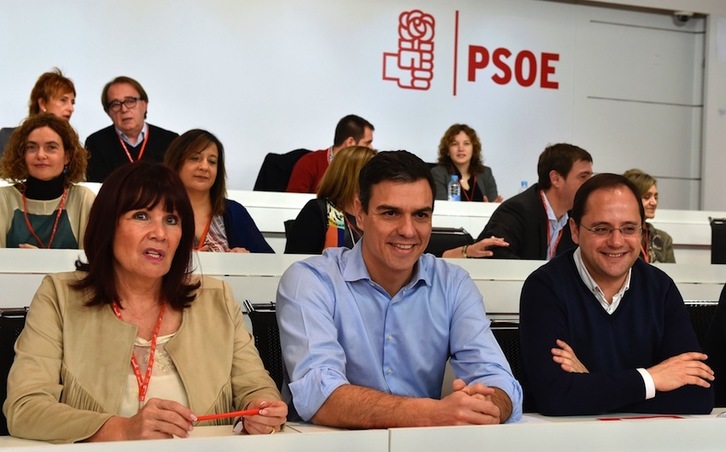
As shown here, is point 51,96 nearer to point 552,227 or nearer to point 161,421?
point 552,227

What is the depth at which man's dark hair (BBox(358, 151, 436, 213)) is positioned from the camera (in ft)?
7.43

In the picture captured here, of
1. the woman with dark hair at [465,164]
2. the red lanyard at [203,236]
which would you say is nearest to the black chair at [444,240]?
the red lanyard at [203,236]

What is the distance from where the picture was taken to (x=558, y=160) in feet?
14.5

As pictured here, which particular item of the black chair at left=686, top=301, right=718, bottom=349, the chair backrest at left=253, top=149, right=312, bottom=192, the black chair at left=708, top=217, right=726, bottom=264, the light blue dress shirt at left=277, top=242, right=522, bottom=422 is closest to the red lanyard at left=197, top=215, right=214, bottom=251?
the light blue dress shirt at left=277, top=242, right=522, bottom=422

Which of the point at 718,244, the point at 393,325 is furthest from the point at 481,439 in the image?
the point at 718,244

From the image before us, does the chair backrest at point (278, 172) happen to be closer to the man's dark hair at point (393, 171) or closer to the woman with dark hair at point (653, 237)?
the woman with dark hair at point (653, 237)

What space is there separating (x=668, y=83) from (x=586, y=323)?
298 inches

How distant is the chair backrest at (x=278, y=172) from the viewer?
269 inches

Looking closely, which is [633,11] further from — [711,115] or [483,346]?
[483,346]

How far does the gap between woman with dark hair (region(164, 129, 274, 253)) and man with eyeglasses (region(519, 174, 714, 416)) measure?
66.5 inches

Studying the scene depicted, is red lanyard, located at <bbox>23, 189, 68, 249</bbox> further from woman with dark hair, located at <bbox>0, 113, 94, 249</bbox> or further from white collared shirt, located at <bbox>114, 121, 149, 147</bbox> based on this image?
white collared shirt, located at <bbox>114, 121, 149, 147</bbox>

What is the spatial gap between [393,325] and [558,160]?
2352mm

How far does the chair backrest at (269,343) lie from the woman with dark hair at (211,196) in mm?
1550

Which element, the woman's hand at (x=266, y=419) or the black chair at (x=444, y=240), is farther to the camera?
the black chair at (x=444, y=240)
